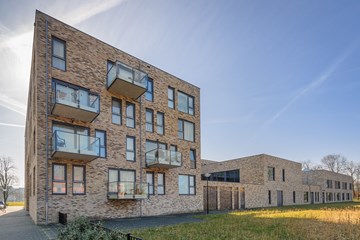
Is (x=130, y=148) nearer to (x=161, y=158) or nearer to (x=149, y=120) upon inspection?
(x=161, y=158)

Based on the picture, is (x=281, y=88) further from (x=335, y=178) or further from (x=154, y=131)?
(x=335, y=178)

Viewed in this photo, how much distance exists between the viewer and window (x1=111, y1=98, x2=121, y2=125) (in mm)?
18453

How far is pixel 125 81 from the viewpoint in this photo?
17.6 m

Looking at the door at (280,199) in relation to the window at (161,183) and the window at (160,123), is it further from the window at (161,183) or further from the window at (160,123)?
the window at (160,123)

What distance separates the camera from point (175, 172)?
71.8ft

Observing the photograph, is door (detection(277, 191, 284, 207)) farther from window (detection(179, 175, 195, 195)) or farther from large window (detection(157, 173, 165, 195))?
large window (detection(157, 173, 165, 195))

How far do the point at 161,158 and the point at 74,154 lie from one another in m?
6.39

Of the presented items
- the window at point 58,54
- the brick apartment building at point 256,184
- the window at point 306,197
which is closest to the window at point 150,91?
the window at point 58,54

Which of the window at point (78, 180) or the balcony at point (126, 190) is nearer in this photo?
the window at point (78, 180)

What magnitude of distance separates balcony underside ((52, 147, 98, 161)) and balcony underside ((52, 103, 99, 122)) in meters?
2.18

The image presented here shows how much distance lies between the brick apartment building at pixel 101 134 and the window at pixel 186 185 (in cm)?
8

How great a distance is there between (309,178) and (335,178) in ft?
38.4

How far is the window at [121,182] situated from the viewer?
1700cm

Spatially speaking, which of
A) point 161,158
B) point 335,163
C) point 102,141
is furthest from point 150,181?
point 335,163
